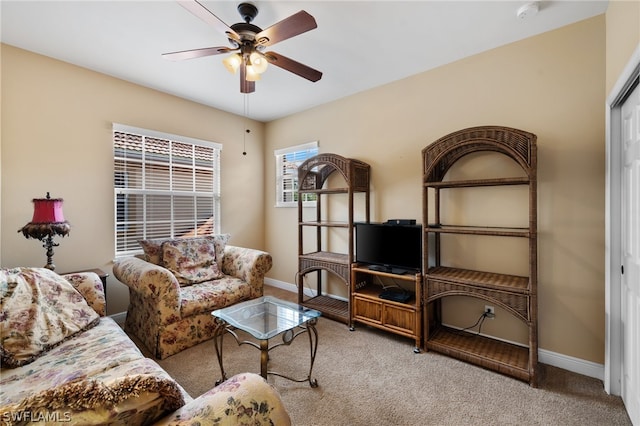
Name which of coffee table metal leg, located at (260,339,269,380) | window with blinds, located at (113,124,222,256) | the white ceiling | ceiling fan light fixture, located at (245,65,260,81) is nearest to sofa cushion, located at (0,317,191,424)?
coffee table metal leg, located at (260,339,269,380)

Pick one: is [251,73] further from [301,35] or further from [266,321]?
[266,321]

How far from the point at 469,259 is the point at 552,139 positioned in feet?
3.95

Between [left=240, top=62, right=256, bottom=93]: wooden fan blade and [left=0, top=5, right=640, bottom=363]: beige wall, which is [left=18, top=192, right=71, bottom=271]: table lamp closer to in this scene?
[left=0, top=5, right=640, bottom=363]: beige wall

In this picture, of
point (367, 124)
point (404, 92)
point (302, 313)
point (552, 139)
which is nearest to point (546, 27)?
point (552, 139)

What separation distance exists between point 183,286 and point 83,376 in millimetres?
1622

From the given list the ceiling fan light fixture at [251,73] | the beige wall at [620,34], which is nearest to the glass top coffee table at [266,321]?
the ceiling fan light fixture at [251,73]

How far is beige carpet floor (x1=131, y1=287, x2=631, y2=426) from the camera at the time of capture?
1.74 metres

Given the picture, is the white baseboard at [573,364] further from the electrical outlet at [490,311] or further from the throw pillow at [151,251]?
the throw pillow at [151,251]

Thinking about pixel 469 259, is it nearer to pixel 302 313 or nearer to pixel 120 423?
pixel 302 313

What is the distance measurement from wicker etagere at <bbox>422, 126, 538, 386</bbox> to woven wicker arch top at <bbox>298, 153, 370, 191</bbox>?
0.82m

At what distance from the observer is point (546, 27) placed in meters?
2.25

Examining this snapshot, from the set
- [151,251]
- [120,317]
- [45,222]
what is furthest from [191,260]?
[45,222]

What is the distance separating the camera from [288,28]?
1.76 m

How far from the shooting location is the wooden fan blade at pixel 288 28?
64.6 inches
